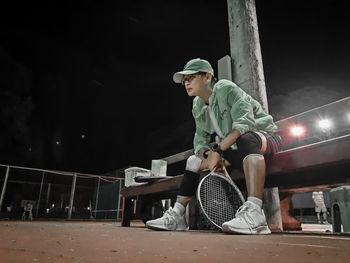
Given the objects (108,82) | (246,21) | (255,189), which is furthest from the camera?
(108,82)

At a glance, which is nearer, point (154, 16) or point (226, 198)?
point (226, 198)

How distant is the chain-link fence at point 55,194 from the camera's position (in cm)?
800

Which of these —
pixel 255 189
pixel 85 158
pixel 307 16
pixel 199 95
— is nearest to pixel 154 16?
pixel 307 16

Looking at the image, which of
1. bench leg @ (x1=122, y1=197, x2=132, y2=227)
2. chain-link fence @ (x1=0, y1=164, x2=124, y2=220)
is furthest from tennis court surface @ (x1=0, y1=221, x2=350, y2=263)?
chain-link fence @ (x1=0, y1=164, x2=124, y2=220)

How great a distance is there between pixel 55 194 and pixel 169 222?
14.5 m

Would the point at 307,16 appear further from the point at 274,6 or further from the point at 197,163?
the point at 197,163

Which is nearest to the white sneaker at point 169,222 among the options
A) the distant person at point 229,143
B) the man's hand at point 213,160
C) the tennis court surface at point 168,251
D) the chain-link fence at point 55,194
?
the distant person at point 229,143

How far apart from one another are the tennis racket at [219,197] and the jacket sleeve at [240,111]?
317mm

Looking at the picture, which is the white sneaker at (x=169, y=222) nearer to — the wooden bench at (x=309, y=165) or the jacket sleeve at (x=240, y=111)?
the wooden bench at (x=309, y=165)

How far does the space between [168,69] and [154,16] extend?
76.8 inches

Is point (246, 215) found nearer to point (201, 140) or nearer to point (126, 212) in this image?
point (201, 140)

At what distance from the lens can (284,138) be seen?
216 cm

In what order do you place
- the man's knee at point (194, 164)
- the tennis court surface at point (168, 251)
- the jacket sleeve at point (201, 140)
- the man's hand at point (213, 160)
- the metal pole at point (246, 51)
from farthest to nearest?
the metal pole at point (246, 51) → the jacket sleeve at point (201, 140) → the man's knee at point (194, 164) → the man's hand at point (213, 160) → the tennis court surface at point (168, 251)

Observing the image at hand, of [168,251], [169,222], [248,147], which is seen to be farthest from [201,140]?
[168,251]
